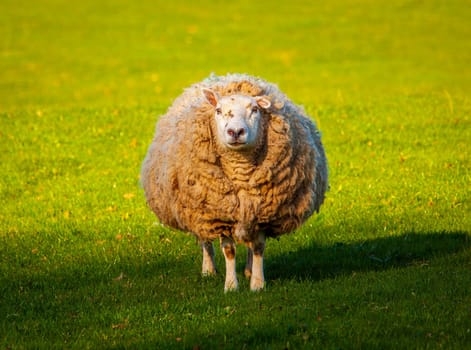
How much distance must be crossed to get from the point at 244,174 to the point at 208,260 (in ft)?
5.03

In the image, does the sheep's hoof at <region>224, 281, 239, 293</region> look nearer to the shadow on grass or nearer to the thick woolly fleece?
the thick woolly fleece

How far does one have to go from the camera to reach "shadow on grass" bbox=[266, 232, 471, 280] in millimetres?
9906

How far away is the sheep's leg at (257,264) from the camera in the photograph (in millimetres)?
8984

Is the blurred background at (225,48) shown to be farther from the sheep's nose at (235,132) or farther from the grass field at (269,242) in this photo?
the sheep's nose at (235,132)

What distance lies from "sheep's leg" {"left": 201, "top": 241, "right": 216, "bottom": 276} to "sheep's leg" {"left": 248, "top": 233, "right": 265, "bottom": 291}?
946 mm

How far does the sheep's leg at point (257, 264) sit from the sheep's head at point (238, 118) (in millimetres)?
1001

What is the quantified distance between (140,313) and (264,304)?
3.63 ft

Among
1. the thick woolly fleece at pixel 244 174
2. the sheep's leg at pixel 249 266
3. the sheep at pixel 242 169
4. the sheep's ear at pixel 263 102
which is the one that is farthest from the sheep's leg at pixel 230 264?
the sheep's ear at pixel 263 102

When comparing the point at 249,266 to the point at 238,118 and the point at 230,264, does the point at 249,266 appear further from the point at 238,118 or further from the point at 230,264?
the point at 238,118

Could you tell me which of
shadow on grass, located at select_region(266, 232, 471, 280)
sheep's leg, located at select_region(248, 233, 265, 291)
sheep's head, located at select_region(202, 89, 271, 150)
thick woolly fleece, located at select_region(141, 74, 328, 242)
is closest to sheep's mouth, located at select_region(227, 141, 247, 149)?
sheep's head, located at select_region(202, 89, 271, 150)

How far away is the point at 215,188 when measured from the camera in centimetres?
885

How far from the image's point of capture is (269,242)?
1146 cm

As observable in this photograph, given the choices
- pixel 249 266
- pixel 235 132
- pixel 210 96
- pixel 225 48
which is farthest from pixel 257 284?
pixel 225 48

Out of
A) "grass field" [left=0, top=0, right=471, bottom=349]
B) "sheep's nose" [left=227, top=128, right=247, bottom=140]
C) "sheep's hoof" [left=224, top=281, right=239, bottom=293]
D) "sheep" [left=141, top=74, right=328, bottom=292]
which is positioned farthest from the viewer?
"sheep's hoof" [left=224, top=281, right=239, bottom=293]
